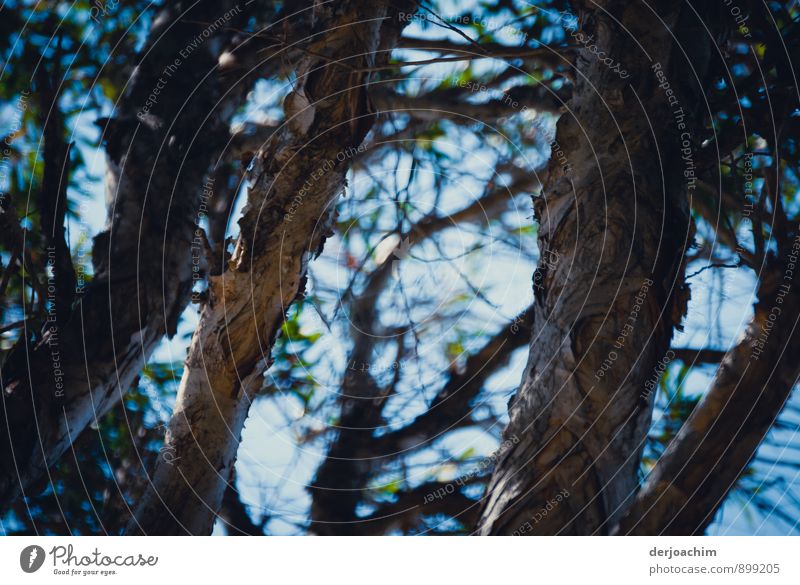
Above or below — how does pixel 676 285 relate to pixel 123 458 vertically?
below

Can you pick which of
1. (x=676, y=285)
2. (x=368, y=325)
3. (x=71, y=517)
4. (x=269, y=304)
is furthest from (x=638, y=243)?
(x=71, y=517)

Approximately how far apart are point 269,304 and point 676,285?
3.86 feet

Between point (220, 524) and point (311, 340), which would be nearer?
point (220, 524)

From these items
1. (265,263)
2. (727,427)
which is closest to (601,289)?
(727,427)

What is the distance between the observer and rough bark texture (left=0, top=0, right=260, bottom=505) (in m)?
2.46

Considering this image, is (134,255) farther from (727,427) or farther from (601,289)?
(727,427)

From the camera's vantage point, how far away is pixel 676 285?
2.05 m

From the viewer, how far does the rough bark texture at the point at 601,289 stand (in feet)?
6.17

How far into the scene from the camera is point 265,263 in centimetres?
242

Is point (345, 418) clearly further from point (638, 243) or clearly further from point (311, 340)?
point (638, 243)

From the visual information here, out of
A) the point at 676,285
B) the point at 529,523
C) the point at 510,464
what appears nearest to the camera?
the point at 529,523

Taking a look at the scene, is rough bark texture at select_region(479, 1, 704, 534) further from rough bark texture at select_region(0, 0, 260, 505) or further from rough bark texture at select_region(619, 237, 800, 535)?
Answer: rough bark texture at select_region(0, 0, 260, 505)
